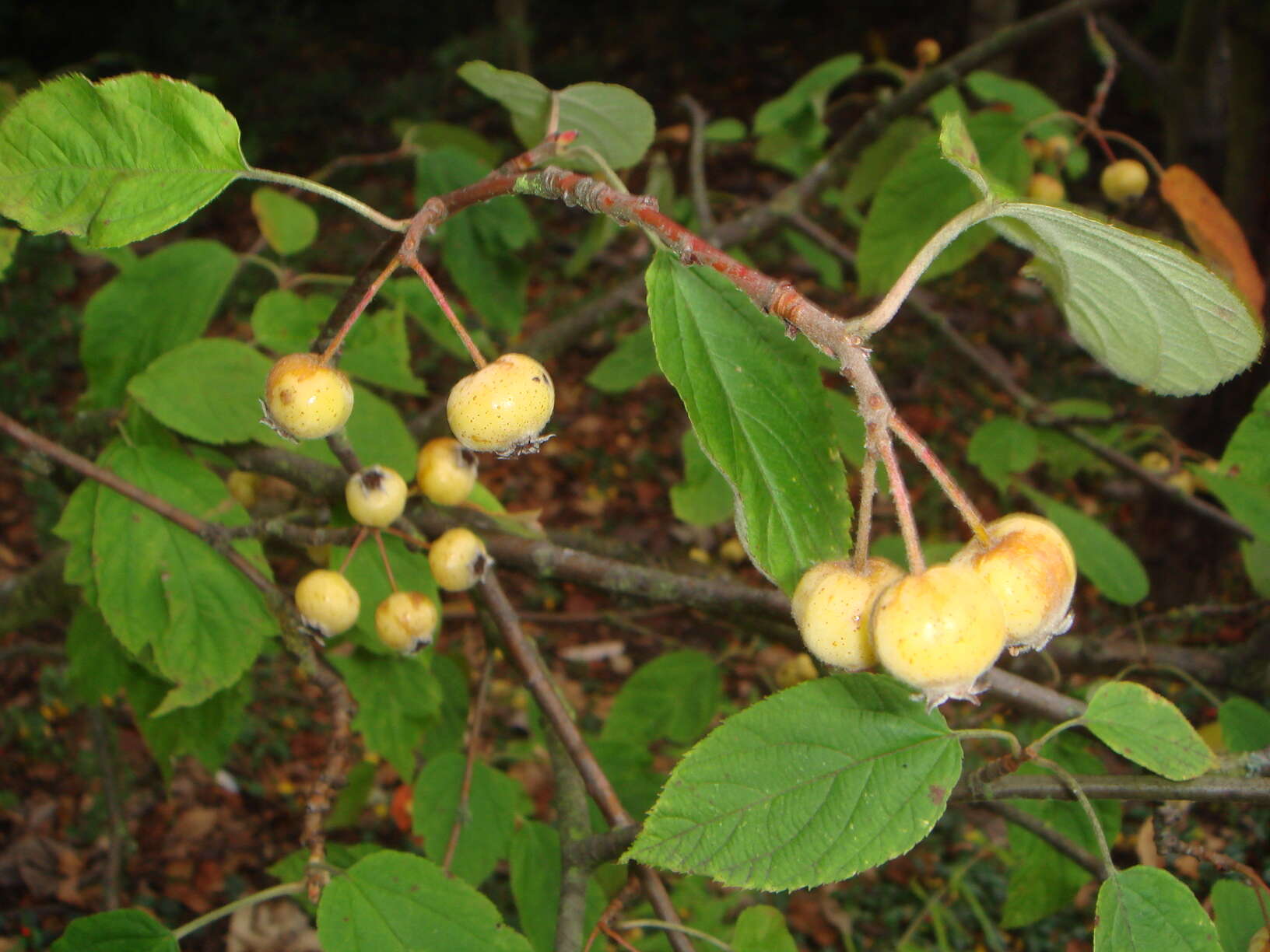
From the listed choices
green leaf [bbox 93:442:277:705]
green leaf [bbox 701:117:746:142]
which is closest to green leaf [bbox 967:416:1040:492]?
green leaf [bbox 701:117:746:142]

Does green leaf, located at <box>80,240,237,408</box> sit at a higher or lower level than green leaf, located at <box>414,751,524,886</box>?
higher

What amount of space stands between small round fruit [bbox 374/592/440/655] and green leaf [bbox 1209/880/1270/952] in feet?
3.54

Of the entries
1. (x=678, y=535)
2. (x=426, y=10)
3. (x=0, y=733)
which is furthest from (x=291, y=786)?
(x=426, y=10)

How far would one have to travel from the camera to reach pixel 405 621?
140cm

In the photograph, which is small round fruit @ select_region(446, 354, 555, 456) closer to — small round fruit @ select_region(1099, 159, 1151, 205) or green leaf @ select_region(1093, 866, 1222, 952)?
green leaf @ select_region(1093, 866, 1222, 952)

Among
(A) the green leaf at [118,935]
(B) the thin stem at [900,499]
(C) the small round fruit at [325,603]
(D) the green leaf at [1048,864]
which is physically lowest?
(D) the green leaf at [1048,864]

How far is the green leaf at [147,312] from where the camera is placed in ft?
5.86

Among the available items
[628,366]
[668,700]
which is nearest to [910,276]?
[628,366]

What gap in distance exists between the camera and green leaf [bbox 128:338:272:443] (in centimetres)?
150

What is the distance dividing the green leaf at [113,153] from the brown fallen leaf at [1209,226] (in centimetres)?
136

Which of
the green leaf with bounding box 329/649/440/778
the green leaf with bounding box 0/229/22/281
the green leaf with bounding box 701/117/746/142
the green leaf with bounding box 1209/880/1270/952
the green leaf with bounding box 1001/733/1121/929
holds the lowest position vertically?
the green leaf with bounding box 1001/733/1121/929

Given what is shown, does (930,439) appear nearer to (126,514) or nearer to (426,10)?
(126,514)

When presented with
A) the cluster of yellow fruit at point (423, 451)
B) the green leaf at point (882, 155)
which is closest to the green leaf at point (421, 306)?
the cluster of yellow fruit at point (423, 451)

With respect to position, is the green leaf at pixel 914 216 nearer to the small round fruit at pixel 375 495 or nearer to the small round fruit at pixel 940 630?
the small round fruit at pixel 375 495
